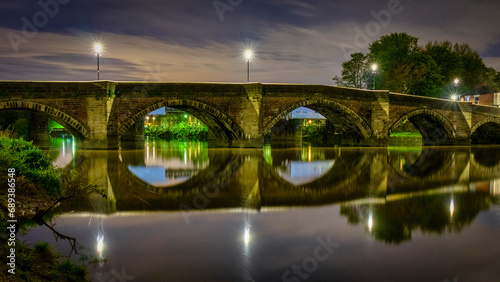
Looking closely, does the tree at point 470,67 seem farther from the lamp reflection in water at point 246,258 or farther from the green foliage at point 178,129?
the lamp reflection in water at point 246,258

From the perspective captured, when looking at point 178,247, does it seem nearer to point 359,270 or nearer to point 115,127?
point 359,270

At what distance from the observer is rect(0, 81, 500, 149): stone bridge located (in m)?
27.2

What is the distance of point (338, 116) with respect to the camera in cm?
3641

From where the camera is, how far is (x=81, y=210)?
9.63 metres

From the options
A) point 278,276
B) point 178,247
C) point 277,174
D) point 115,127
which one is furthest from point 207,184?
point 115,127

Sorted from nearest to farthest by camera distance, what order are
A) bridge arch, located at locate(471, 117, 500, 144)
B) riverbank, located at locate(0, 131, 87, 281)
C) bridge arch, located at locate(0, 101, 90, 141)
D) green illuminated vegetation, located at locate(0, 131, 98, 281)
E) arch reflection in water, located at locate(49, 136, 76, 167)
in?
1. riverbank, located at locate(0, 131, 87, 281)
2. green illuminated vegetation, located at locate(0, 131, 98, 281)
3. arch reflection in water, located at locate(49, 136, 76, 167)
4. bridge arch, located at locate(0, 101, 90, 141)
5. bridge arch, located at locate(471, 117, 500, 144)

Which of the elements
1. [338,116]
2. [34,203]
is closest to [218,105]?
[338,116]

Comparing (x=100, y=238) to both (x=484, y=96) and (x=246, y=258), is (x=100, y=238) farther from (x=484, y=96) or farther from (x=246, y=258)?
(x=484, y=96)

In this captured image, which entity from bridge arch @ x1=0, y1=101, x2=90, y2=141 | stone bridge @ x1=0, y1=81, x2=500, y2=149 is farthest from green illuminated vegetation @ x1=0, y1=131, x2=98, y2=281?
stone bridge @ x1=0, y1=81, x2=500, y2=149

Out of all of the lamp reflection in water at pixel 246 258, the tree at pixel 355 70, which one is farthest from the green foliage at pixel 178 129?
the lamp reflection in water at pixel 246 258

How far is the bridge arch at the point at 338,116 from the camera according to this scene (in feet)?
105

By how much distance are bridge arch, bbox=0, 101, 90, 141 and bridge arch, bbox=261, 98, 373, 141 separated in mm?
12727

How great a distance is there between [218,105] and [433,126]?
25.0m

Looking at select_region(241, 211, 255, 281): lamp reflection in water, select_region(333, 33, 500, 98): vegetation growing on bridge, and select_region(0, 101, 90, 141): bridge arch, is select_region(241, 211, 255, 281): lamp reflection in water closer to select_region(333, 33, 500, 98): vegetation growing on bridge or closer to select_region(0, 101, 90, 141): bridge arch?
select_region(0, 101, 90, 141): bridge arch
